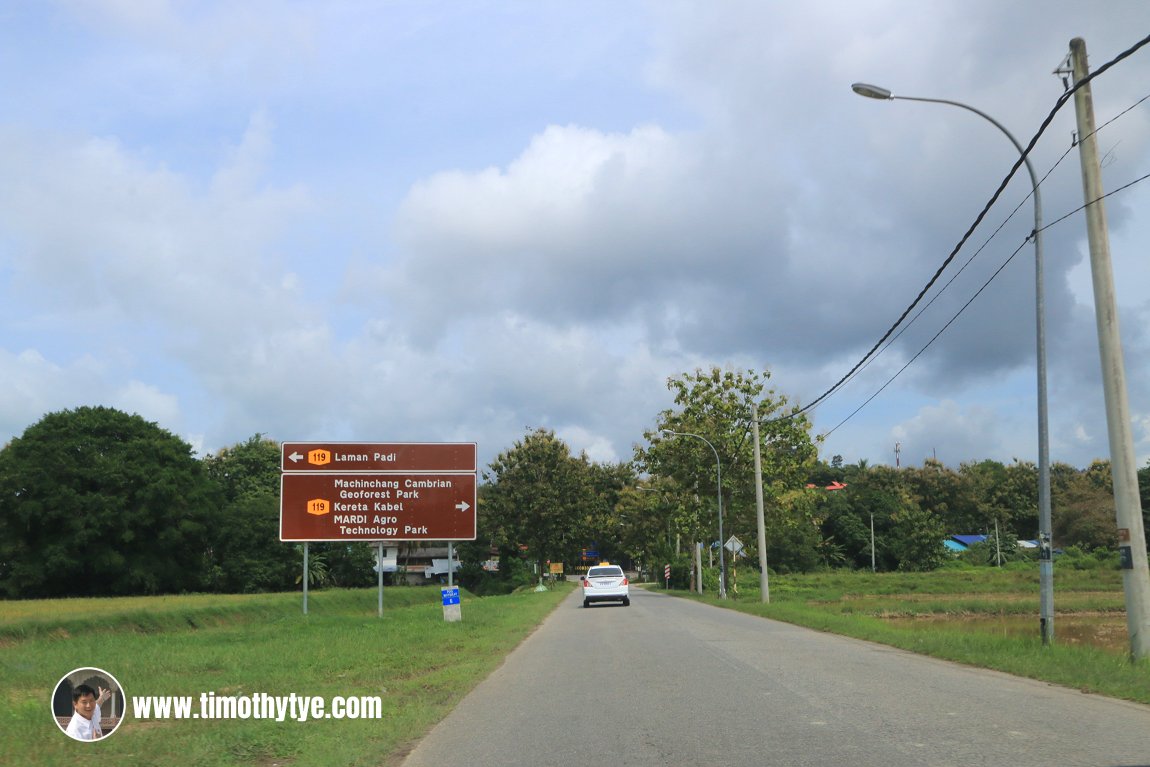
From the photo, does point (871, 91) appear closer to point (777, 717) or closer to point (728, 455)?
point (777, 717)

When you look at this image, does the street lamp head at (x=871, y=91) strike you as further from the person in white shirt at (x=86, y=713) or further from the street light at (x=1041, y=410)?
the person in white shirt at (x=86, y=713)

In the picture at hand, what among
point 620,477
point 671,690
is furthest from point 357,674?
point 620,477

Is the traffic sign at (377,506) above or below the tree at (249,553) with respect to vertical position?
above

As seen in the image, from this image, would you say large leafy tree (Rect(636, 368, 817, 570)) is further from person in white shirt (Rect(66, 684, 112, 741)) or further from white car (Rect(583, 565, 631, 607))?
person in white shirt (Rect(66, 684, 112, 741))

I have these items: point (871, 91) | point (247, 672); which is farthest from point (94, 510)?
point (871, 91)

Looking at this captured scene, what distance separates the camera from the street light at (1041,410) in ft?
53.7

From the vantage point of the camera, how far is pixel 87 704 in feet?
24.7

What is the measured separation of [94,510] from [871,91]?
48580 mm

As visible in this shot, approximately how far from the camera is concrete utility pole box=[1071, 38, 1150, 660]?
542 inches

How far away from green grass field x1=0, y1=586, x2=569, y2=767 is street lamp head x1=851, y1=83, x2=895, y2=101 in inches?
455

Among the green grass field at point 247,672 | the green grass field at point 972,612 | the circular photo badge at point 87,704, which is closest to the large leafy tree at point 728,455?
the green grass field at point 972,612

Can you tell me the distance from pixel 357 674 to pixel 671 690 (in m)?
5.26

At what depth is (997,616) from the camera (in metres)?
39.3

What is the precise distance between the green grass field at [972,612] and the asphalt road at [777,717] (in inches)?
34.7
